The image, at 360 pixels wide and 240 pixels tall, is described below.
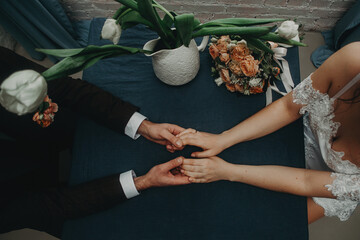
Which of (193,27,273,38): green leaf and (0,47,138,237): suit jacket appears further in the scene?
(0,47,138,237): suit jacket

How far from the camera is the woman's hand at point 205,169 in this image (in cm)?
80

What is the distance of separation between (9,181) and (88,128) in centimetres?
37

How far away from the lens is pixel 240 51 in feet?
2.45

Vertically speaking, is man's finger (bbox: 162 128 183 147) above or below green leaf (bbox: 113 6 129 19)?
below

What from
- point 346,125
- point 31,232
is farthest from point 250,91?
point 31,232

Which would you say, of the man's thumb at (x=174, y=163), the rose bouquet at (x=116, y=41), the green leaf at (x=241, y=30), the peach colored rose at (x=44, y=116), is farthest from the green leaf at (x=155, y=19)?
the peach colored rose at (x=44, y=116)

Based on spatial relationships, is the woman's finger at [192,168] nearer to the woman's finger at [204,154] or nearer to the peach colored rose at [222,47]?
the woman's finger at [204,154]

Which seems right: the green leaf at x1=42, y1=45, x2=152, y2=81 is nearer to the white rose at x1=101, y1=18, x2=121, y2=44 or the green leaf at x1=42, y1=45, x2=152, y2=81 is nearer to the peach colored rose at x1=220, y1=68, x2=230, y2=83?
the white rose at x1=101, y1=18, x2=121, y2=44

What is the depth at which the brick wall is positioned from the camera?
1545 millimetres

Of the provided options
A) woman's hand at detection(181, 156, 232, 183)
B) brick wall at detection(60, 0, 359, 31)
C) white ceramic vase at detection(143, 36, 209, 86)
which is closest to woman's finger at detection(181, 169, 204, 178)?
woman's hand at detection(181, 156, 232, 183)

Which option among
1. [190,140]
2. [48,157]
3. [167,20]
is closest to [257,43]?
[167,20]

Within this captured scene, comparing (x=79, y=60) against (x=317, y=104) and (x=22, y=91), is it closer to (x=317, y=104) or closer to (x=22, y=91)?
(x=22, y=91)

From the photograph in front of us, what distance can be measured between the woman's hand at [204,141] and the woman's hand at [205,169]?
28mm

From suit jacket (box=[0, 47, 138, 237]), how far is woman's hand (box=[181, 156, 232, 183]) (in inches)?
9.7
